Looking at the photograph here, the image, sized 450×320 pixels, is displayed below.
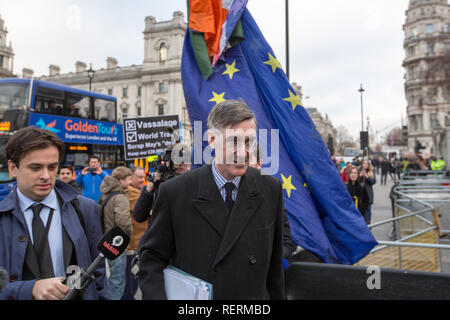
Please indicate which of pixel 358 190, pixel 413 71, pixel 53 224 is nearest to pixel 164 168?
pixel 53 224

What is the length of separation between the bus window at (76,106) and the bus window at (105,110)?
0.53m

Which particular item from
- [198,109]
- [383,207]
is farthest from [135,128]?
[383,207]

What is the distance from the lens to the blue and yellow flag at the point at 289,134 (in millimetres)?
3471

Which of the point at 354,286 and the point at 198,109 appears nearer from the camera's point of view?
the point at 354,286

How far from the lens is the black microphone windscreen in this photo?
1460 millimetres

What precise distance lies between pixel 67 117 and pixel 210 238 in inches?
566

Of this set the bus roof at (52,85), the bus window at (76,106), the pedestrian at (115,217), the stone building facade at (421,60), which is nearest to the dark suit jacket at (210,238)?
the pedestrian at (115,217)

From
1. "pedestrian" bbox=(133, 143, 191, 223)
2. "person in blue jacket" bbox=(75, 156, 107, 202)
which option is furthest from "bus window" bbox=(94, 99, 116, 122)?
"pedestrian" bbox=(133, 143, 191, 223)

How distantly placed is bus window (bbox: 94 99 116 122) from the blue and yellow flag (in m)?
13.3

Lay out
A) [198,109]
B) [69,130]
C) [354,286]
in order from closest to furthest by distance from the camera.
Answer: [354,286] < [198,109] < [69,130]

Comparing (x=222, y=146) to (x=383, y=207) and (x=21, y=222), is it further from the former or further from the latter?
(x=383, y=207)

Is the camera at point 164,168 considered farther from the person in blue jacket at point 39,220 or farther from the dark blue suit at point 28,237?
the person in blue jacket at point 39,220

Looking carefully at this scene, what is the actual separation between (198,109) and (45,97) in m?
12.0
